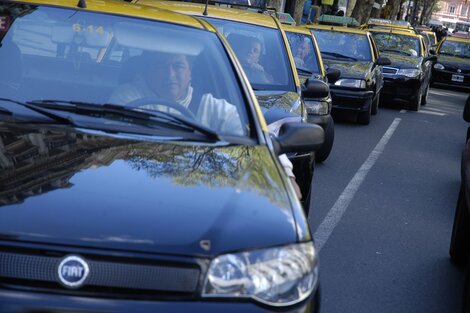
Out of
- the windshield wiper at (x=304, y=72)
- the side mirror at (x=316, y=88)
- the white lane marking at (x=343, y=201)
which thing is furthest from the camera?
the windshield wiper at (x=304, y=72)

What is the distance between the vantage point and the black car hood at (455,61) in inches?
1090

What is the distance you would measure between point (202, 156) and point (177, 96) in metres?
0.80

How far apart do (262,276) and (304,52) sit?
10.4 metres

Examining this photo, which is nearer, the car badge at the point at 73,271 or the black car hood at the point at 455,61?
the car badge at the point at 73,271

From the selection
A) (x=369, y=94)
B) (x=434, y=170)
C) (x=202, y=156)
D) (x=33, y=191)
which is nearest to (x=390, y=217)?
(x=434, y=170)

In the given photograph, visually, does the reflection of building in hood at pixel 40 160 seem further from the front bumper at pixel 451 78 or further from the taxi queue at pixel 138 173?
the front bumper at pixel 451 78

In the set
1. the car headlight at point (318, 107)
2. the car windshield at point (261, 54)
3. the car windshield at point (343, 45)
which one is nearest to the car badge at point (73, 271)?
the car windshield at point (261, 54)

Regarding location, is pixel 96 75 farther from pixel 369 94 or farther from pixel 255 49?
pixel 369 94

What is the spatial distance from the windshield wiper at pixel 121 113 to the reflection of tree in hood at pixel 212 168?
0.84ft

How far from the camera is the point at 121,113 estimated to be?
4156 mm

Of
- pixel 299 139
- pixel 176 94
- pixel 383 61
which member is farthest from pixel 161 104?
pixel 383 61

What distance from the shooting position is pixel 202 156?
378cm

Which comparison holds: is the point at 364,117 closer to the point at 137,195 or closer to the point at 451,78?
the point at 451,78

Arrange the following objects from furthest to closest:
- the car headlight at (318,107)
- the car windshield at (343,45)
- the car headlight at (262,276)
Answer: the car windshield at (343,45) < the car headlight at (318,107) < the car headlight at (262,276)
